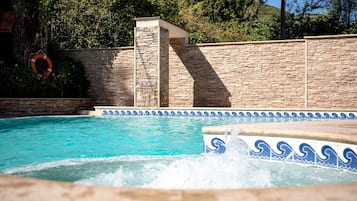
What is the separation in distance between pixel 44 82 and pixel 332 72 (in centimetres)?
928

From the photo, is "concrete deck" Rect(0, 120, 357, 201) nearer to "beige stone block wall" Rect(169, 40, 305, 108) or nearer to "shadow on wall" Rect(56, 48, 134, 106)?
"beige stone block wall" Rect(169, 40, 305, 108)

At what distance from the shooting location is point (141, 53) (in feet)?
40.0

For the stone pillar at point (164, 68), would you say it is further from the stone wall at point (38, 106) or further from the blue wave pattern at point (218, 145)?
the blue wave pattern at point (218, 145)

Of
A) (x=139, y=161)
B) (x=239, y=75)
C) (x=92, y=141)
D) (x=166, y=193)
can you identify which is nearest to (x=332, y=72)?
(x=239, y=75)

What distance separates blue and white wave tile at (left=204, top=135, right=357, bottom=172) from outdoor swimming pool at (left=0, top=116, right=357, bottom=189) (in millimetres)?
90

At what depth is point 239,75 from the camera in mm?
12516

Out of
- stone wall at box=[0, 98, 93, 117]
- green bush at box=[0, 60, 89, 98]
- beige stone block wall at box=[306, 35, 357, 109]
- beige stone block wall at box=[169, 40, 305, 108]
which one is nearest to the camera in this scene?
stone wall at box=[0, 98, 93, 117]

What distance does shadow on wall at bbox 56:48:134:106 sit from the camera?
13695 millimetres

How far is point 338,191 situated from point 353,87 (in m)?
11.4

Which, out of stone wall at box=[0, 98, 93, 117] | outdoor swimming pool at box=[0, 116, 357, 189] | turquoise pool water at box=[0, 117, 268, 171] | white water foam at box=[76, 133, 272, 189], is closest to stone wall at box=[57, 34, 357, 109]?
stone wall at box=[0, 98, 93, 117]

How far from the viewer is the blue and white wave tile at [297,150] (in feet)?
10.6

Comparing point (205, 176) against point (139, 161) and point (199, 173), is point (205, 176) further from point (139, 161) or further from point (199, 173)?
point (139, 161)

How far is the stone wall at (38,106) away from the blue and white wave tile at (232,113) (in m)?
1.48

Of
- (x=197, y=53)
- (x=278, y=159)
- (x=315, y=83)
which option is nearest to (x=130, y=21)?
(x=197, y=53)
